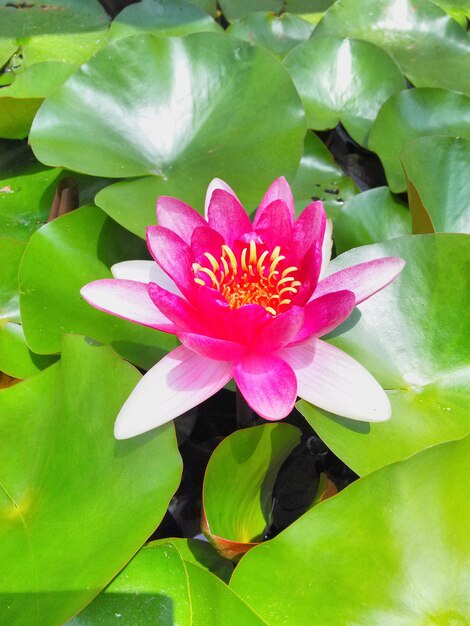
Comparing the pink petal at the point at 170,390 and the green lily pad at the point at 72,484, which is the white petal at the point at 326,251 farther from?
the green lily pad at the point at 72,484

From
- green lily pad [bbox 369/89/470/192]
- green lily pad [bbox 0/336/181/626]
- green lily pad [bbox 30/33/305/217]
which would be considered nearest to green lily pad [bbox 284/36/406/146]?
green lily pad [bbox 369/89/470/192]

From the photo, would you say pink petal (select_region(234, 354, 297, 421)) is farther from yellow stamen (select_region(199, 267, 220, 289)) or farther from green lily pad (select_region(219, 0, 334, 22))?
green lily pad (select_region(219, 0, 334, 22))

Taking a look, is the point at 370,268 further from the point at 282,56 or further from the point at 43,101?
the point at 282,56

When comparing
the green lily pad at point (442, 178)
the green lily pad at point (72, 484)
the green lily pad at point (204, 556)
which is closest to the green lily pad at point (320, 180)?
the green lily pad at point (442, 178)

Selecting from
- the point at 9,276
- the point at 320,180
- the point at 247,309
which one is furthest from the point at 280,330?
the point at 320,180

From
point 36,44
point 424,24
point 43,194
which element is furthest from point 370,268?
point 36,44
